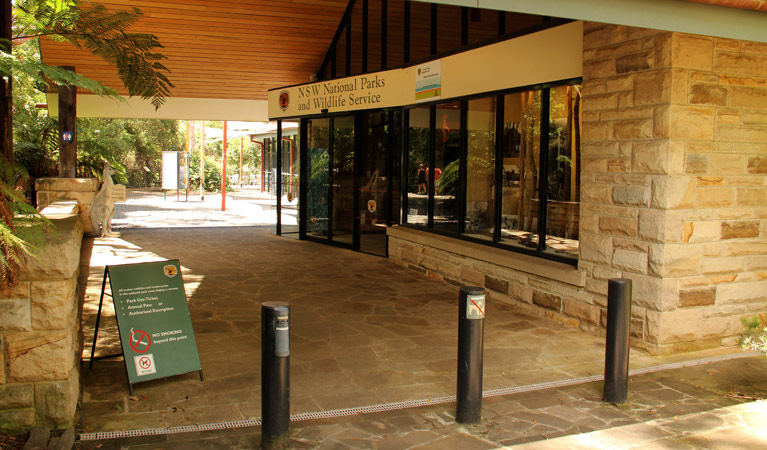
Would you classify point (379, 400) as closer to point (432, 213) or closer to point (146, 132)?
point (432, 213)

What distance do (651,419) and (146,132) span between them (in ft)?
101

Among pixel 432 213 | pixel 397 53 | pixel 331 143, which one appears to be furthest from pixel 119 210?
pixel 432 213

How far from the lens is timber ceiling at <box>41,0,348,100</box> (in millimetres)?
11727

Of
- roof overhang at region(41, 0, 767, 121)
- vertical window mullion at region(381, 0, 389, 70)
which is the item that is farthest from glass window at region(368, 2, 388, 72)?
roof overhang at region(41, 0, 767, 121)

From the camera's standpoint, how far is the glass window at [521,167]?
738 centimetres

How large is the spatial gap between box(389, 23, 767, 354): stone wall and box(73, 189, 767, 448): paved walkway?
0.43m

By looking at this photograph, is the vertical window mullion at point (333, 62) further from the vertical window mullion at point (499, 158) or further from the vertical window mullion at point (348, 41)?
the vertical window mullion at point (499, 158)

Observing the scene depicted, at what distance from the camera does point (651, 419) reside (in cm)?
429

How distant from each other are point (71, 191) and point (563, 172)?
10076 mm

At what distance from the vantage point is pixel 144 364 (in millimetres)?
4801

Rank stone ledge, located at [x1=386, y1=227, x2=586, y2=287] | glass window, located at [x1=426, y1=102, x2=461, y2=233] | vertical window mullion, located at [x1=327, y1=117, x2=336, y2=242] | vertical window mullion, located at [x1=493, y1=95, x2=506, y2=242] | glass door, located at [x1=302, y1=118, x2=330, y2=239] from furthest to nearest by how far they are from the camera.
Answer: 1. glass door, located at [x1=302, y1=118, x2=330, y2=239]
2. vertical window mullion, located at [x1=327, y1=117, x2=336, y2=242]
3. glass window, located at [x1=426, y1=102, x2=461, y2=233]
4. vertical window mullion, located at [x1=493, y1=95, x2=506, y2=242]
5. stone ledge, located at [x1=386, y1=227, x2=586, y2=287]

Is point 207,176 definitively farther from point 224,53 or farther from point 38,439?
point 38,439

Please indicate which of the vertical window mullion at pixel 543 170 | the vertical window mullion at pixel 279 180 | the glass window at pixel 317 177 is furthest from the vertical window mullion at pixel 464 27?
the vertical window mullion at pixel 279 180

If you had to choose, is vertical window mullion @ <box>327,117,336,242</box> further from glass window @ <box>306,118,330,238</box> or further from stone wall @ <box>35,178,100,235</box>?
stone wall @ <box>35,178,100,235</box>
